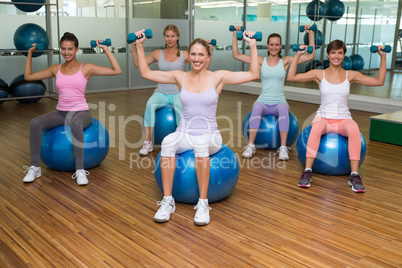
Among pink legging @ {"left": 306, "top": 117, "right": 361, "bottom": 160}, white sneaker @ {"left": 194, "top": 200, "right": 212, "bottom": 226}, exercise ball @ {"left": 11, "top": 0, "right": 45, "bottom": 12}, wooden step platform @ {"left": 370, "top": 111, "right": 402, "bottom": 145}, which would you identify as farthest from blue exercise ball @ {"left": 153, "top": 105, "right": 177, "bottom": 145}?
exercise ball @ {"left": 11, "top": 0, "right": 45, "bottom": 12}

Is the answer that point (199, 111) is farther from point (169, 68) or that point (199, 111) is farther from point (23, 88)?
point (23, 88)

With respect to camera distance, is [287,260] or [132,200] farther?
[132,200]

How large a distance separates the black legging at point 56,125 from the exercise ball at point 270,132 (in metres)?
1.45

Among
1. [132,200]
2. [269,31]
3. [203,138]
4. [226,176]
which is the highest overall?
[269,31]

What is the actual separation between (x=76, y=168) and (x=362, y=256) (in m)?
1.93

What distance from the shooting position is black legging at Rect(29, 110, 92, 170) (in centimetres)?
297

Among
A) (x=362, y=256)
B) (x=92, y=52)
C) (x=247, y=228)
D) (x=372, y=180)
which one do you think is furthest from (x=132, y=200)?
(x=92, y=52)

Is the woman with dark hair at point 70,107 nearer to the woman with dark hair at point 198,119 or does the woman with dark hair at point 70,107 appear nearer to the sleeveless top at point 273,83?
the woman with dark hair at point 198,119

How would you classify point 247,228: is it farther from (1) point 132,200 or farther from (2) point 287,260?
(1) point 132,200

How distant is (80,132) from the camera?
9.78ft

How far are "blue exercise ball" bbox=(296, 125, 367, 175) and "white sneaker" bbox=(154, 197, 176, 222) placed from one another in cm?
118

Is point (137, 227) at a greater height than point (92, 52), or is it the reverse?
point (92, 52)

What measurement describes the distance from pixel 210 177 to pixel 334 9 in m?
4.87

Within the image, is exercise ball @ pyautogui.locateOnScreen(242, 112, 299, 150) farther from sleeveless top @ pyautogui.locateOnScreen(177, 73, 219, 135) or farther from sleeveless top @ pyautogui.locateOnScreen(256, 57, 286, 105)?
sleeveless top @ pyautogui.locateOnScreen(177, 73, 219, 135)
